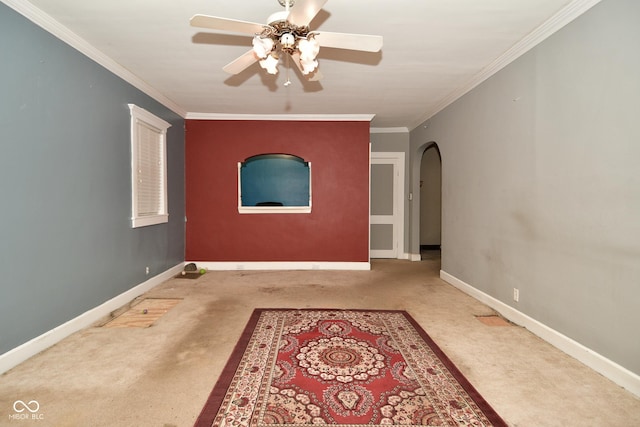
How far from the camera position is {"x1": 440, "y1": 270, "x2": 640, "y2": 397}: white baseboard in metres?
2.07

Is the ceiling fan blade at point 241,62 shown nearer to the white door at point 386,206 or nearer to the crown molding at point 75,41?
the crown molding at point 75,41

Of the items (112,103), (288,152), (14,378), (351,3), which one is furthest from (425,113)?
(14,378)

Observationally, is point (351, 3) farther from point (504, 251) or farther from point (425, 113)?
point (425, 113)

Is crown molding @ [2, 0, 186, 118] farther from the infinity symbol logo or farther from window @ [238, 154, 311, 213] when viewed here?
window @ [238, 154, 311, 213]

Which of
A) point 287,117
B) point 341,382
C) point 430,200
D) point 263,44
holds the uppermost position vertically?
point 287,117

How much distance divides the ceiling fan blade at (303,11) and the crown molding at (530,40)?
6.85 ft

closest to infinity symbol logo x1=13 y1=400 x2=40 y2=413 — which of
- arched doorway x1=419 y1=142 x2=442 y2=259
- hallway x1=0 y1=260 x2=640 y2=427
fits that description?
hallway x1=0 y1=260 x2=640 y2=427

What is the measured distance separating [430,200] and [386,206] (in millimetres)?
1818

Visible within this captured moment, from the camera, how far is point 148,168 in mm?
4316

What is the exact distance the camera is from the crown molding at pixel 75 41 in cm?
245

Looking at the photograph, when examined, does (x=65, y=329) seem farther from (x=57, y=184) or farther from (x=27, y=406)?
(x=57, y=184)

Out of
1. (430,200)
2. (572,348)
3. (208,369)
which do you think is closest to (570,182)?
(572,348)

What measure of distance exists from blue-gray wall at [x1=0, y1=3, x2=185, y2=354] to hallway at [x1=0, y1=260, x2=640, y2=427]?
478mm

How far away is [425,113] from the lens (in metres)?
5.45
